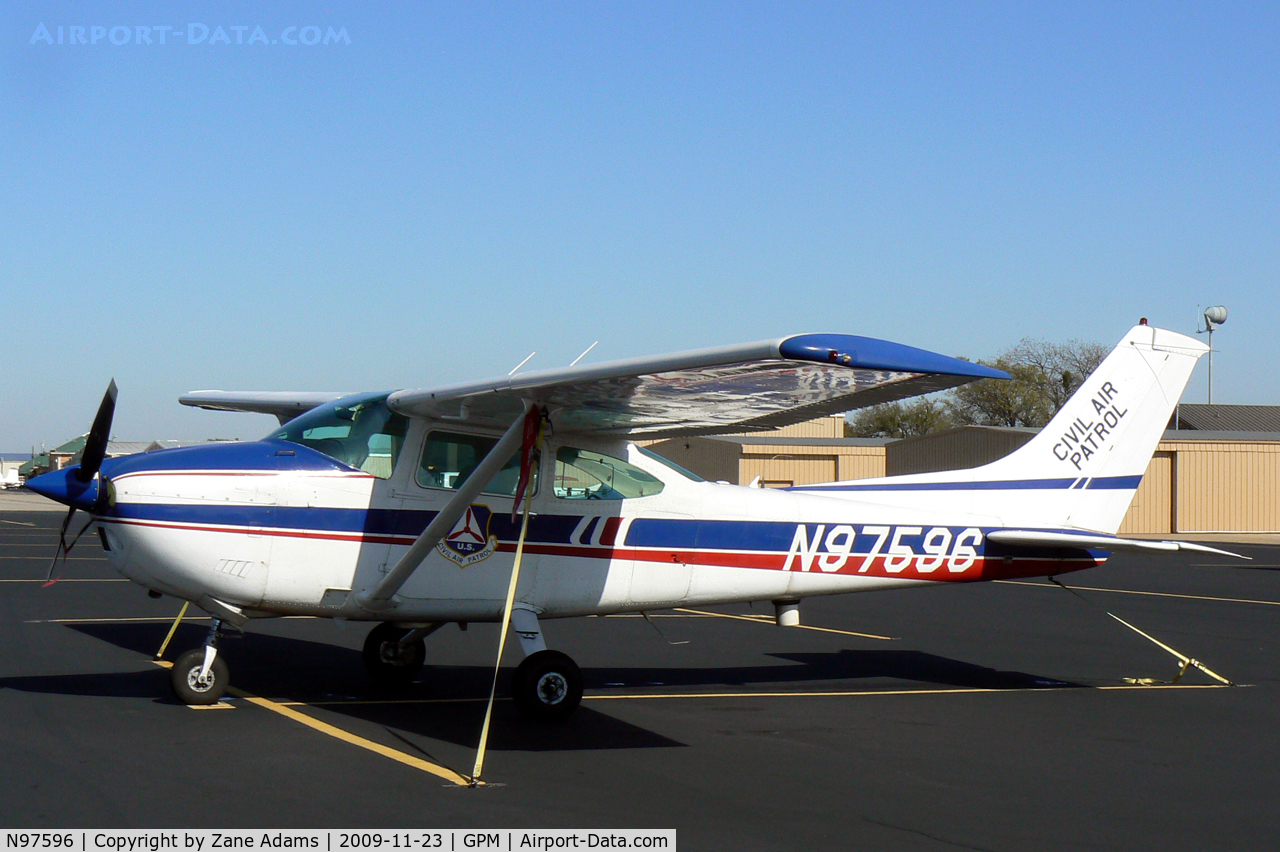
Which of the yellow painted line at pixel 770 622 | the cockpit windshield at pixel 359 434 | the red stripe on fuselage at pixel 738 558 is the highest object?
the cockpit windshield at pixel 359 434

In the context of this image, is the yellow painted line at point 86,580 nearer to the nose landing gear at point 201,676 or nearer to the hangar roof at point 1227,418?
the nose landing gear at point 201,676

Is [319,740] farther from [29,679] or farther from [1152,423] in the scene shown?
[1152,423]

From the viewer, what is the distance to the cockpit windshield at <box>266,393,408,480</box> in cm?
817

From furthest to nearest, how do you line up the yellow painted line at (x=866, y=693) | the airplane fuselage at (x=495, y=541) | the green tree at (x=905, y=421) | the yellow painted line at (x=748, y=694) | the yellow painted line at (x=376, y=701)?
the green tree at (x=905, y=421) < the yellow painted line at (x=866, y=693) < the yellow painted line at (x=748, y=694) < the yellow painted line at (x=376, y=701) < the airplane fuselage at (x=495, y=541)

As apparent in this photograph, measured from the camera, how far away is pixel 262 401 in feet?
37.2

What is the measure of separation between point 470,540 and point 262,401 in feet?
13.5

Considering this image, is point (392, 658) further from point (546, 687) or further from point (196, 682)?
point (546, 687)

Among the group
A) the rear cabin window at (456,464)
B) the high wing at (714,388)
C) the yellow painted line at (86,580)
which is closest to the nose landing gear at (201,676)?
the rear cabin window at (456,464)

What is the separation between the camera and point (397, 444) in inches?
325

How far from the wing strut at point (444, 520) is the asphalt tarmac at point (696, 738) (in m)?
0.88

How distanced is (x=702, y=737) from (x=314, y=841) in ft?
10.7

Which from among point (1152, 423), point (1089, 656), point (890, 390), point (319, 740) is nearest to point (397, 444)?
point (319, 740)

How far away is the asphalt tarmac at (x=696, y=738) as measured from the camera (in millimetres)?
5598
